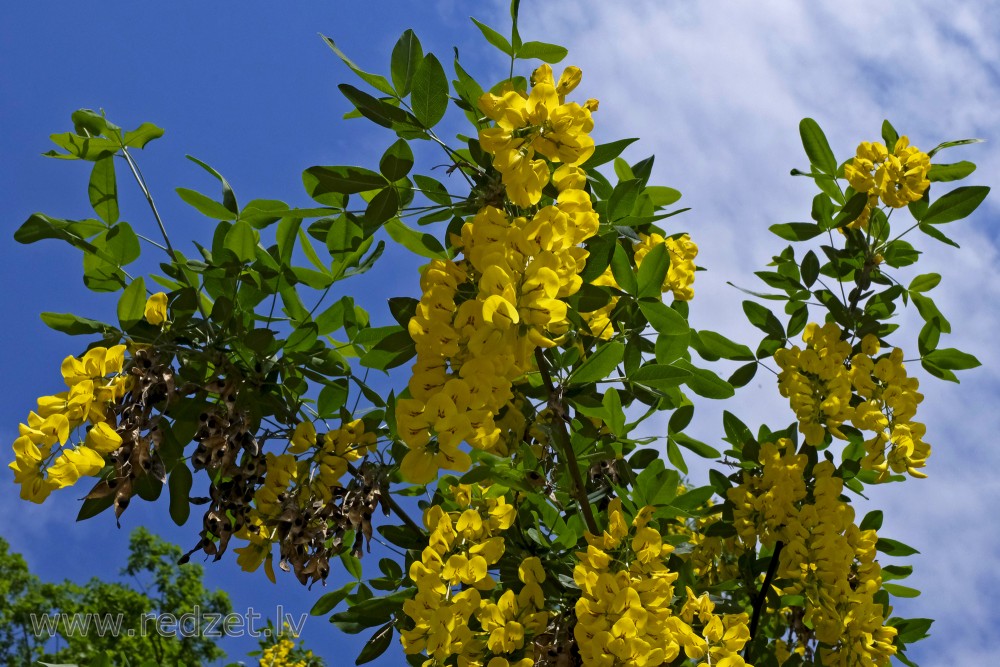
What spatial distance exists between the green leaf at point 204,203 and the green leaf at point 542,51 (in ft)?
2.67

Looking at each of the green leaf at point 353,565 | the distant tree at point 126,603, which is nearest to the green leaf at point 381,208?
the green leaf at point 353,565

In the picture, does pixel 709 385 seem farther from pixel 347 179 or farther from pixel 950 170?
pixel 950 170

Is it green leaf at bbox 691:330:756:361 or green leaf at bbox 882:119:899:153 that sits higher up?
green leaf at bbox 882:119:899:153

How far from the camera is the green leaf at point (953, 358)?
2898 mm

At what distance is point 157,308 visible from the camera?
6.58 feet

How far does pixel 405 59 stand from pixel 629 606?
1162 millimetres

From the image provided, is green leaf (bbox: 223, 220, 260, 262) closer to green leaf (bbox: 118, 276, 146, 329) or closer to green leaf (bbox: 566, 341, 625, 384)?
green leaf (bbox: 118, 276, 146, 329)

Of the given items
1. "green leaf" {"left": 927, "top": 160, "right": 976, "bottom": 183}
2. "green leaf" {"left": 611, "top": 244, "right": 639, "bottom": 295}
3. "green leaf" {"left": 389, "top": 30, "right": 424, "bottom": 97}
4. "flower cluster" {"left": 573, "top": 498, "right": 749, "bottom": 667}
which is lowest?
"flower cluster" {"left": 573, "top": 498, "right": 749, "bottom": 667}

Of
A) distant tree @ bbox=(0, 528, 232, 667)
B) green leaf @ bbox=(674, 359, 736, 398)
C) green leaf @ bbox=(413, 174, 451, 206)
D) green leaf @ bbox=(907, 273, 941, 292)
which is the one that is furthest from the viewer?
distant tree @ bbox=(0, 528, 232, 667)

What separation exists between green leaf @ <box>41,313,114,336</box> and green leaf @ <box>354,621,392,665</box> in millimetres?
955

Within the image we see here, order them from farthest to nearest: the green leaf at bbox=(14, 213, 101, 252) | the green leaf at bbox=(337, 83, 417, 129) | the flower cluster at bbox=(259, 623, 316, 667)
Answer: the flower cluster at bbox=(259, 623, 316, 667)
the green leaf at bbox=(14, 213, 101, 252)
the green leaf at bbox=(337, 83, 417, 129)

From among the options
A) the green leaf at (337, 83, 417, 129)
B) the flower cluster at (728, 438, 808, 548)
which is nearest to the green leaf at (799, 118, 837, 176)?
the flower cluster at (728, 438, 808, 548)

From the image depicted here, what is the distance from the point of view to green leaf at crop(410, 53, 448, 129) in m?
1.74

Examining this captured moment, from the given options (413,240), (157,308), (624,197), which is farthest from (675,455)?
(157,308)
